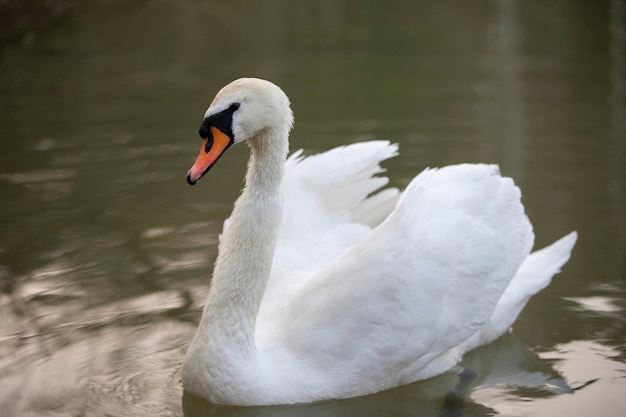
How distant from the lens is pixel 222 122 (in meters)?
4.96

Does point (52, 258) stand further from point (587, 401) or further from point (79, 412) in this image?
point (587, 401)

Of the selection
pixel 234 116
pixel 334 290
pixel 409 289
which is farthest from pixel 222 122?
pixel 409 289

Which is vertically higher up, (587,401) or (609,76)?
(609,76)

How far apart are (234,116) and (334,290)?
0.95 meters

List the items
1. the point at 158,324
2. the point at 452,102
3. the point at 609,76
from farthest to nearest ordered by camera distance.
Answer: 1. the point at 609,76
2. the point at 452,102
3. the point at 158,324

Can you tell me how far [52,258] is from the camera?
7062 millimetres

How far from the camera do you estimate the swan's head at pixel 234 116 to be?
4.95 m

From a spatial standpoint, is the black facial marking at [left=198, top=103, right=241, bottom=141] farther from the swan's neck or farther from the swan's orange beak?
the swan's neck

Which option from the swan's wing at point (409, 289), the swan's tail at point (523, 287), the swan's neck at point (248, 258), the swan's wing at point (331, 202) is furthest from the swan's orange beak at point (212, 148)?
the swan's tail at point (523, 287)

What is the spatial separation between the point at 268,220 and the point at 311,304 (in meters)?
0.45

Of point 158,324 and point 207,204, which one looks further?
point 207,204

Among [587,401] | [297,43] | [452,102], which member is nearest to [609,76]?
[452,102]

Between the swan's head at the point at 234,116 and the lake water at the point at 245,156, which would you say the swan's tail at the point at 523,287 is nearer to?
the lake water at the point at 245,156

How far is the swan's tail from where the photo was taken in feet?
19.4
